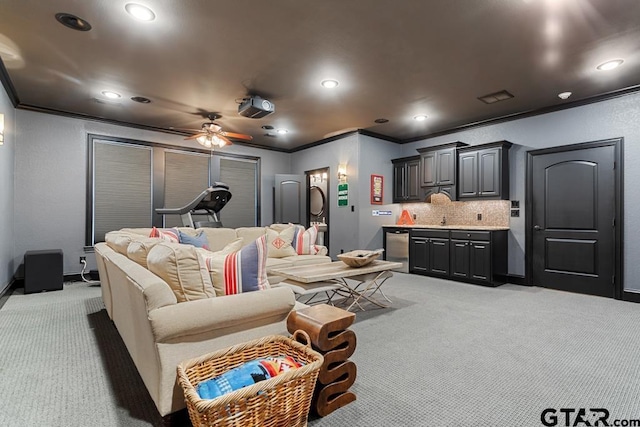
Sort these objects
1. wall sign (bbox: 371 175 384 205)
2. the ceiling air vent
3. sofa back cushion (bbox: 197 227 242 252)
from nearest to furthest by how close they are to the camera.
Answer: the ceiling air vent, sofa back cushion (bbox: 197 227 242 252), wall sign (bbox: 371 175 384 205)

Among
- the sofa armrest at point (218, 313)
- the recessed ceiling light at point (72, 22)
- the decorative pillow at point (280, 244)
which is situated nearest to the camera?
the sofa armrest at point (218, 313)

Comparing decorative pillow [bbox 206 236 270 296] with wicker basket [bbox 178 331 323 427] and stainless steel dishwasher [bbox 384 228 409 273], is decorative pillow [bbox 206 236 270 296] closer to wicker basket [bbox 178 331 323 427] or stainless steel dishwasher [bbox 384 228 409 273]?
wicker basket [bbox 178 331 323 427]

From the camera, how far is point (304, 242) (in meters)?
4.94

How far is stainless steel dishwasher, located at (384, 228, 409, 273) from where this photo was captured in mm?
6102

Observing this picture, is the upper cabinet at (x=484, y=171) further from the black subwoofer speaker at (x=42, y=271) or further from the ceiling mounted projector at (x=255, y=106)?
the black subwoofer speaker at (x=42, y=271)

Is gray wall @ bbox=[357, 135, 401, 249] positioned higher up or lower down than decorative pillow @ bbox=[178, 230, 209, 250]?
higher up

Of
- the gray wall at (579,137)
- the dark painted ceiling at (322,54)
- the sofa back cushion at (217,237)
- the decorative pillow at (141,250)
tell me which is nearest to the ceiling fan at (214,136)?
the dark painted ceiling at (322,54)

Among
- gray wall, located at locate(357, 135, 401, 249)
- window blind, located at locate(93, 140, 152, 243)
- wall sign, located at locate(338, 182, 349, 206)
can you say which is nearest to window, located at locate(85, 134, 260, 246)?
window blind, located at locate(93, 140, 152, 243)

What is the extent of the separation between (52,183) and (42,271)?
1431 millimetres

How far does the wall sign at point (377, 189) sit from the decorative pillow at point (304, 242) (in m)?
1.96

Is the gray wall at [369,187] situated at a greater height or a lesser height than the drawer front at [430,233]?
greater

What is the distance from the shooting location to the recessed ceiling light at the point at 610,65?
3.43 metres

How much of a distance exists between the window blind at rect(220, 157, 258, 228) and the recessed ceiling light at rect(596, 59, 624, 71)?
5926mm

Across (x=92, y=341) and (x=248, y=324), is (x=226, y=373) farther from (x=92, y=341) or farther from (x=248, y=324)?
(x=92, y=341)
